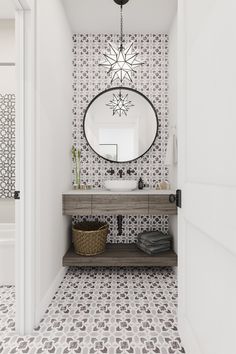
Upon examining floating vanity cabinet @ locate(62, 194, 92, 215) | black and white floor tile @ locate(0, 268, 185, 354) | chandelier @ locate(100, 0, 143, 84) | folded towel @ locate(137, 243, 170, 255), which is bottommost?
black and white floor tile @ locate(0, 268, 185, 354)

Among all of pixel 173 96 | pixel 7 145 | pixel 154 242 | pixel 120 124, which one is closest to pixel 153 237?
pixel 154 242

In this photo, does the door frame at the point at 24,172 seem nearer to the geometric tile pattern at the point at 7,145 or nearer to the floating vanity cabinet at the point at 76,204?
the floating vanity cabinet at the point at 76,204

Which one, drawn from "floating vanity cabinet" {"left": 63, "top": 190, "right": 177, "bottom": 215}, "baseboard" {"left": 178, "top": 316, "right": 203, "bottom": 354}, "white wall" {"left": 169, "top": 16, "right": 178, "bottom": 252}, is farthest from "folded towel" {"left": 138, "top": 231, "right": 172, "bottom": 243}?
"baseboard" {"left": 178, "top": 316, "right": 203, "bottom": 354}

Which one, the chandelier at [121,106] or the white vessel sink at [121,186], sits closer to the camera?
the white vessel sink at [121,186]

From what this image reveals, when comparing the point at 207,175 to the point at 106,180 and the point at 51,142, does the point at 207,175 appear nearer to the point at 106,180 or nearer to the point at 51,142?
the point at 51,142

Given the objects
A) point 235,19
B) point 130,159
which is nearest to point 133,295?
point 130,159

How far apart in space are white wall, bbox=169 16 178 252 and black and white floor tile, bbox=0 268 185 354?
0.57 m

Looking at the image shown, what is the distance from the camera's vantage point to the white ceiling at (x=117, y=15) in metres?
2.61

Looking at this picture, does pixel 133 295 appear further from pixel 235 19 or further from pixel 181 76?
pixel 235 19

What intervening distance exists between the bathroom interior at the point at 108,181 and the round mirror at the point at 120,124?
0.01m

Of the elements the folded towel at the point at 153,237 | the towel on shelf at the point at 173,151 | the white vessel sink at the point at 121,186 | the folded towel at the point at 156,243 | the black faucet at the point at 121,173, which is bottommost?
the folded towel at the point at 156,243

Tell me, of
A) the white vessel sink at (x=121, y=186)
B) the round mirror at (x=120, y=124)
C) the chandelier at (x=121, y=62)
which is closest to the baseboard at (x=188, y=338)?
the white vessel sink at (x=121, y=186)

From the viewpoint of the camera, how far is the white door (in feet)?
2.87

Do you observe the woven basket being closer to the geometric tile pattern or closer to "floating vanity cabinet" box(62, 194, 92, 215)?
"floating vanity cabinet" box(62, 194, 92, 215)
